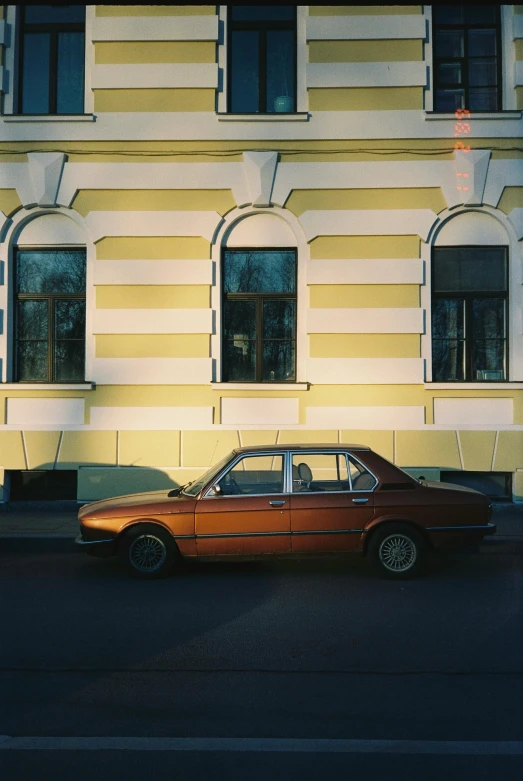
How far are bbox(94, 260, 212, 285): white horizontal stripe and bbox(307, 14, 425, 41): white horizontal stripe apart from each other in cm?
433

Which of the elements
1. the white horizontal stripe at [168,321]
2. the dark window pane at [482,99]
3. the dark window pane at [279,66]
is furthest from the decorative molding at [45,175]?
the dark window pane at [482,99]

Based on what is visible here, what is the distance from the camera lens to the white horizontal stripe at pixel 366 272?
Answer: 11961 mm

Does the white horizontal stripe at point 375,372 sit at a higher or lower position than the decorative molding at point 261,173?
lower

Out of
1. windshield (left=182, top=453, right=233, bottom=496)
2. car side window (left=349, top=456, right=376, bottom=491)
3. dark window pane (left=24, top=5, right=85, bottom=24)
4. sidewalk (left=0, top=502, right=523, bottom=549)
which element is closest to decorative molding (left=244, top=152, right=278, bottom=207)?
dark window pane (left=24, top=5, right=85, bottom=24)

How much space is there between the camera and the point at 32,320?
12.6 m

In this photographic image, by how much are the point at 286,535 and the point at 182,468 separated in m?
4.56

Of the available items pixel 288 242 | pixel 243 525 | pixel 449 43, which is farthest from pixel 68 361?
pixel 449 43

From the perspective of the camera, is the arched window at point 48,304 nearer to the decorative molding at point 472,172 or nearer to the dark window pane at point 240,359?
the dark window pane at point 240,359

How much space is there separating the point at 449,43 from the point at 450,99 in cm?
100

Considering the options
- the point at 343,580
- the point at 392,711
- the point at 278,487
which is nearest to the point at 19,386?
the point at 278,487

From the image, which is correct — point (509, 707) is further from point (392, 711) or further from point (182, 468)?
point (182, 468)

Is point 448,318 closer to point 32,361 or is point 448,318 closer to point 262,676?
point 32,361

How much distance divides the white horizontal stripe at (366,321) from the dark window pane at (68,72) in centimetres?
577

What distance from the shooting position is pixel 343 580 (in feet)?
25.5
